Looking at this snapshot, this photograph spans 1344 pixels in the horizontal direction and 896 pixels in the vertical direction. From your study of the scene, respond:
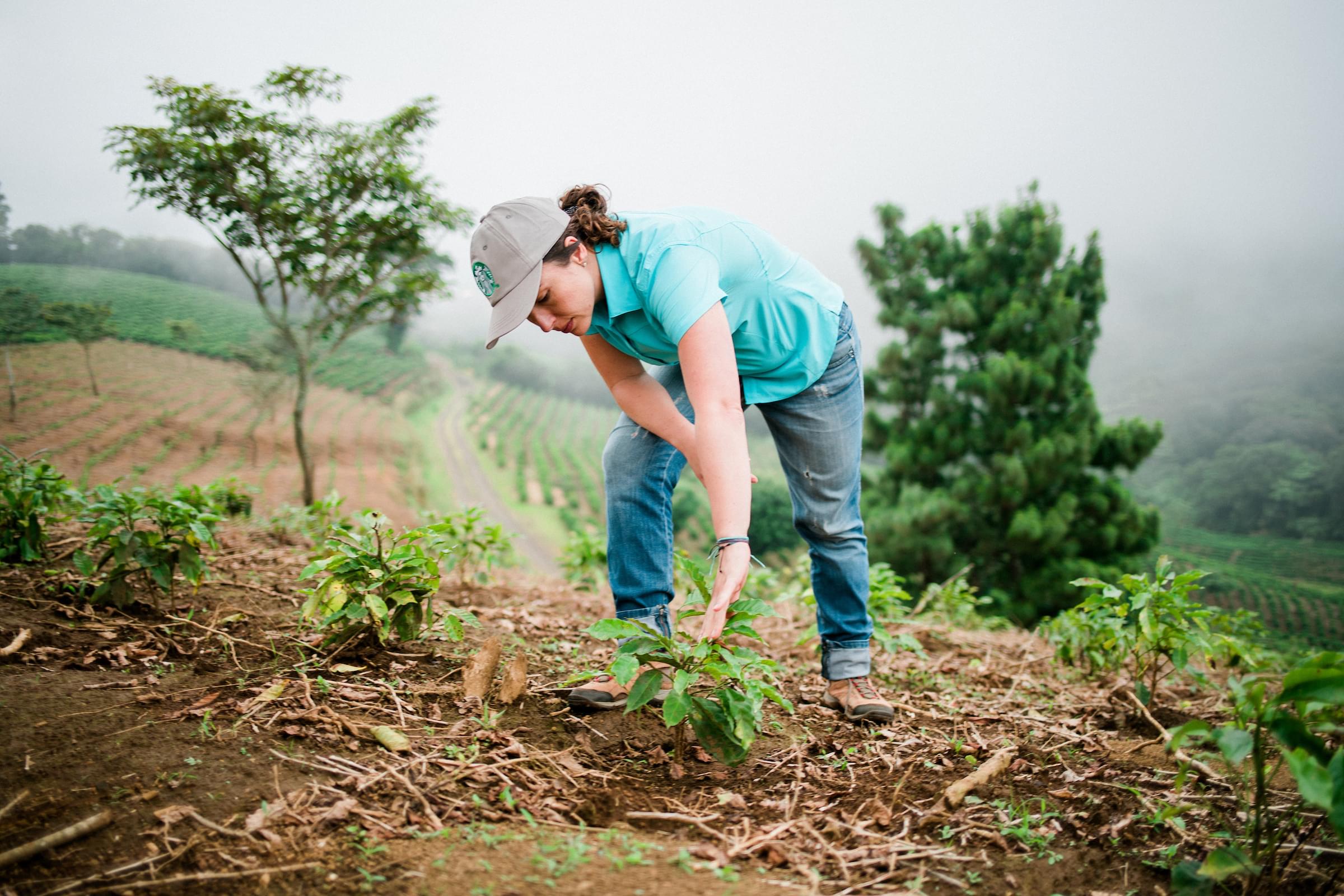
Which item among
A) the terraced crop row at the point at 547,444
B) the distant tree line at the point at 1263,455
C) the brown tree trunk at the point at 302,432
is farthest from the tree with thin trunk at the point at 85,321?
the distant tree line at the point at 1263,455

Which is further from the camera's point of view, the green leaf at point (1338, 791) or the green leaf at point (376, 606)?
the green leaf at point (376, 606)

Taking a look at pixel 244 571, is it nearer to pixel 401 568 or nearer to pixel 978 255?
pixel 401 568

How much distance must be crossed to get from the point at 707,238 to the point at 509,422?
134ft

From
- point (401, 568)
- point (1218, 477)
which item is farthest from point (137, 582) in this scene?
point (1218, 477)

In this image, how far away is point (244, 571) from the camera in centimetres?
291

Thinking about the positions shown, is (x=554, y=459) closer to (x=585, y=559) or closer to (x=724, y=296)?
(x=585, y=559)

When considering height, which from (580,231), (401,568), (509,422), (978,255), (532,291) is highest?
(978,255)

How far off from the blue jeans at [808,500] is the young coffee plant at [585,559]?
98.3 inches

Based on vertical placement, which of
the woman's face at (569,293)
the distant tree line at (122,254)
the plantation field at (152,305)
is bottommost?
the woman's face at (569,293)

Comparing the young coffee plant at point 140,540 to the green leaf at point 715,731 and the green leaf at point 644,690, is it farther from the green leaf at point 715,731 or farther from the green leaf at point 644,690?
the green leaf at point 715,731

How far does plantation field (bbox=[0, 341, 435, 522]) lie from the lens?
8.57m

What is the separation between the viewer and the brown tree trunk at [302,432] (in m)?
9.91

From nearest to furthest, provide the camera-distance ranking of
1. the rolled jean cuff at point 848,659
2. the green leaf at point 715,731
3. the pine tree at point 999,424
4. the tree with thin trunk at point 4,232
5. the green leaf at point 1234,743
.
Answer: the green leaf at point 1234,743
the green leaf at point 715,731
the rolled jean cuff at point 848,659
the tree with thin trunk at point 4,232
the pine tree at point 999,424

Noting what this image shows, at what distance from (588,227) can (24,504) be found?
226 centimetres
